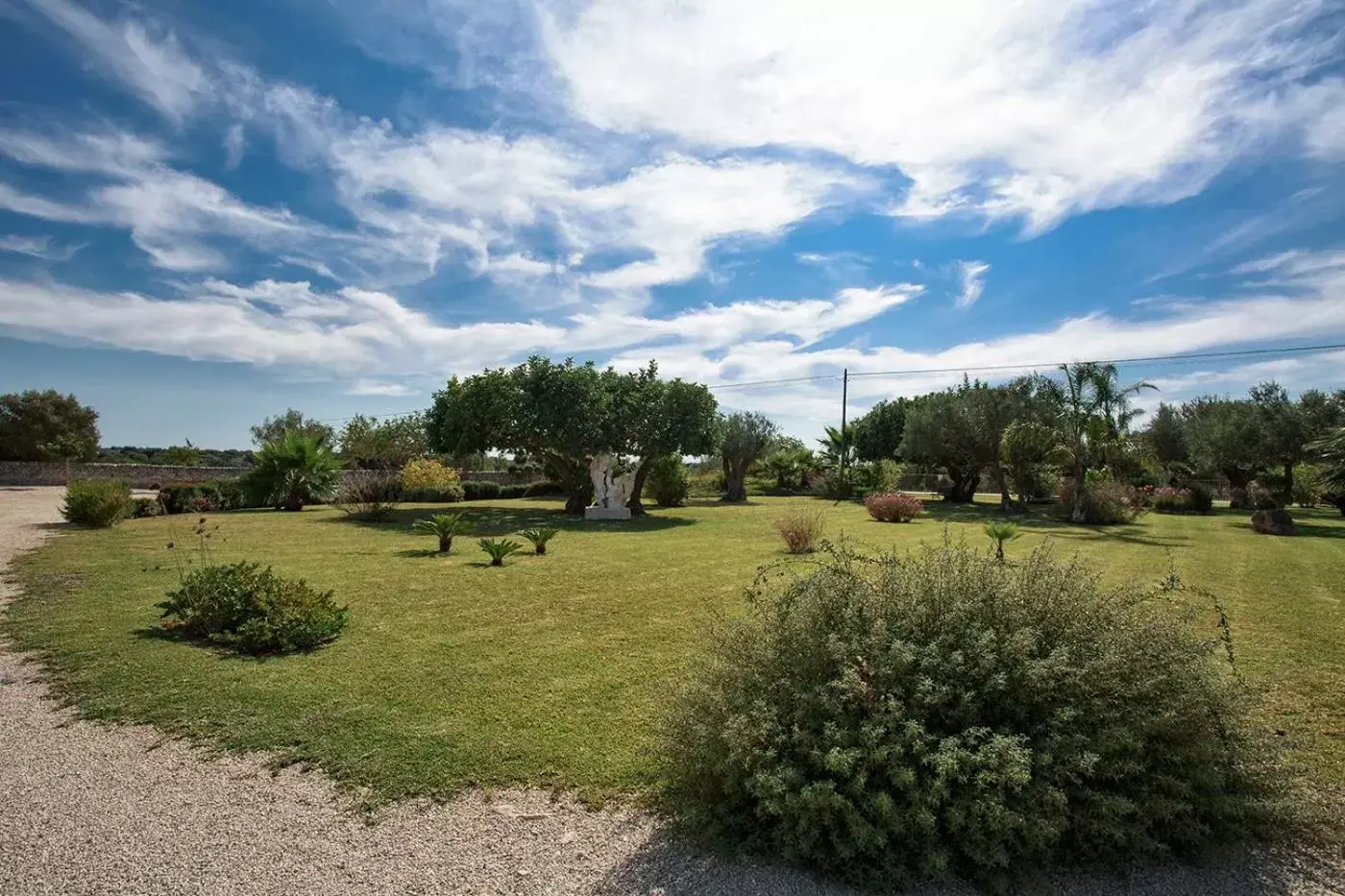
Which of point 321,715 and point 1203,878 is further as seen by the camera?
point 321,715

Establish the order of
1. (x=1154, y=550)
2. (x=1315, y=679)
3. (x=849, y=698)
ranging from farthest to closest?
(x=1154, y=550)
(x=1315, y=679)
(x=849, y=698)

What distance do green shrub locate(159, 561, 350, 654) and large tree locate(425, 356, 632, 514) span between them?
48.2 ft

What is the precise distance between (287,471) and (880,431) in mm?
31739

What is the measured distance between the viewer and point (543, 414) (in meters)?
21.3

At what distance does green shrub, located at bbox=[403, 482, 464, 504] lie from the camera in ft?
97.6

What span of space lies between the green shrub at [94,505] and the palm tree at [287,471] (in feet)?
20.0

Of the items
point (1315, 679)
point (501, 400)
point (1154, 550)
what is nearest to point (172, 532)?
point (501, 400)

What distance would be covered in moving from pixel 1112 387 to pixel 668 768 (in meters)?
23.6

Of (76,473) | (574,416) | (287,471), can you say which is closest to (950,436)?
(574,416)

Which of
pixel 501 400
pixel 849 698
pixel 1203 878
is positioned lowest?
pixel 1203 878

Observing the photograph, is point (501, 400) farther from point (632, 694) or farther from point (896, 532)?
point (632, 694)

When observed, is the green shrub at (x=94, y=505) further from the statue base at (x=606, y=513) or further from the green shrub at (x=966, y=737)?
the green shrub at (x=966, y=737)

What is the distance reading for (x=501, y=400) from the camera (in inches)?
857

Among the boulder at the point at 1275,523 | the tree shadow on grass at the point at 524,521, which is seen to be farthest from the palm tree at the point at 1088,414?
the tree shadow on grass at the point at 524,521
